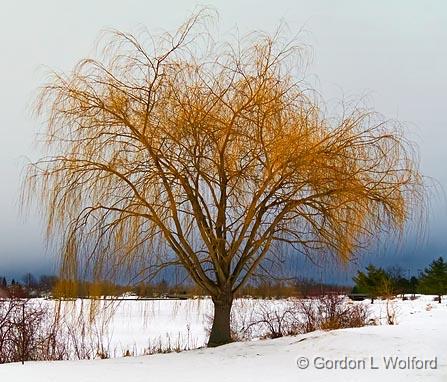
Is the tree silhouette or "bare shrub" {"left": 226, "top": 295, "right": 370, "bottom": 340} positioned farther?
the tree silhouette

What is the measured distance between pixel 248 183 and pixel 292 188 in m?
0.85

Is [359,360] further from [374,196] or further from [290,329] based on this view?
[290,329]

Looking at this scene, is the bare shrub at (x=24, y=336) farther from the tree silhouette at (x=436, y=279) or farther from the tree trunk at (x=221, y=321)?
the tree silhouette at (x=436, y=279)

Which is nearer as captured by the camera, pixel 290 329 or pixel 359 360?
pixel 359 360

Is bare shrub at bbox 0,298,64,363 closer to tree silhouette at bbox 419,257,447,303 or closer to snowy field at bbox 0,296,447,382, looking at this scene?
snowy field at bbox 0,296,447,382

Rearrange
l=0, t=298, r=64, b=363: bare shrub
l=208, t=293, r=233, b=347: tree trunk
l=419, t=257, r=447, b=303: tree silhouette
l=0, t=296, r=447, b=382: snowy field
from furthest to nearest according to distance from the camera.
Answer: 1. l=419, t=257, r=447, b=303: tree silhouette
2. l=0, t=298, r=64, b=363: bare shrub
3. l=208, t=293, r=233, b=347: tree trunk
4. l=0, t=296, r=447, b=382: snowy field

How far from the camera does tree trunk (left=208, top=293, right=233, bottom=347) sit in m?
11.0

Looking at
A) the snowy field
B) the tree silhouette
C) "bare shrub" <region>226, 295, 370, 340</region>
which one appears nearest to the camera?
the snowy field

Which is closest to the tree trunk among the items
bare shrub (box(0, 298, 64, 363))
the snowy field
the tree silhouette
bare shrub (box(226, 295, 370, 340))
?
the snowy field

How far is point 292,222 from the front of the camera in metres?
10.9

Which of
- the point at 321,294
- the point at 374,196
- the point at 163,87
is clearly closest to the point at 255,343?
the point at 374,196

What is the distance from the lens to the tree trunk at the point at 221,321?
10977 millimetres

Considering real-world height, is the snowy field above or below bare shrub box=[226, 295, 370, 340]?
below

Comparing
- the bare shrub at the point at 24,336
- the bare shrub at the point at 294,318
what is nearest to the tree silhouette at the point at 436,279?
the bare shrub at the point at 294,318
